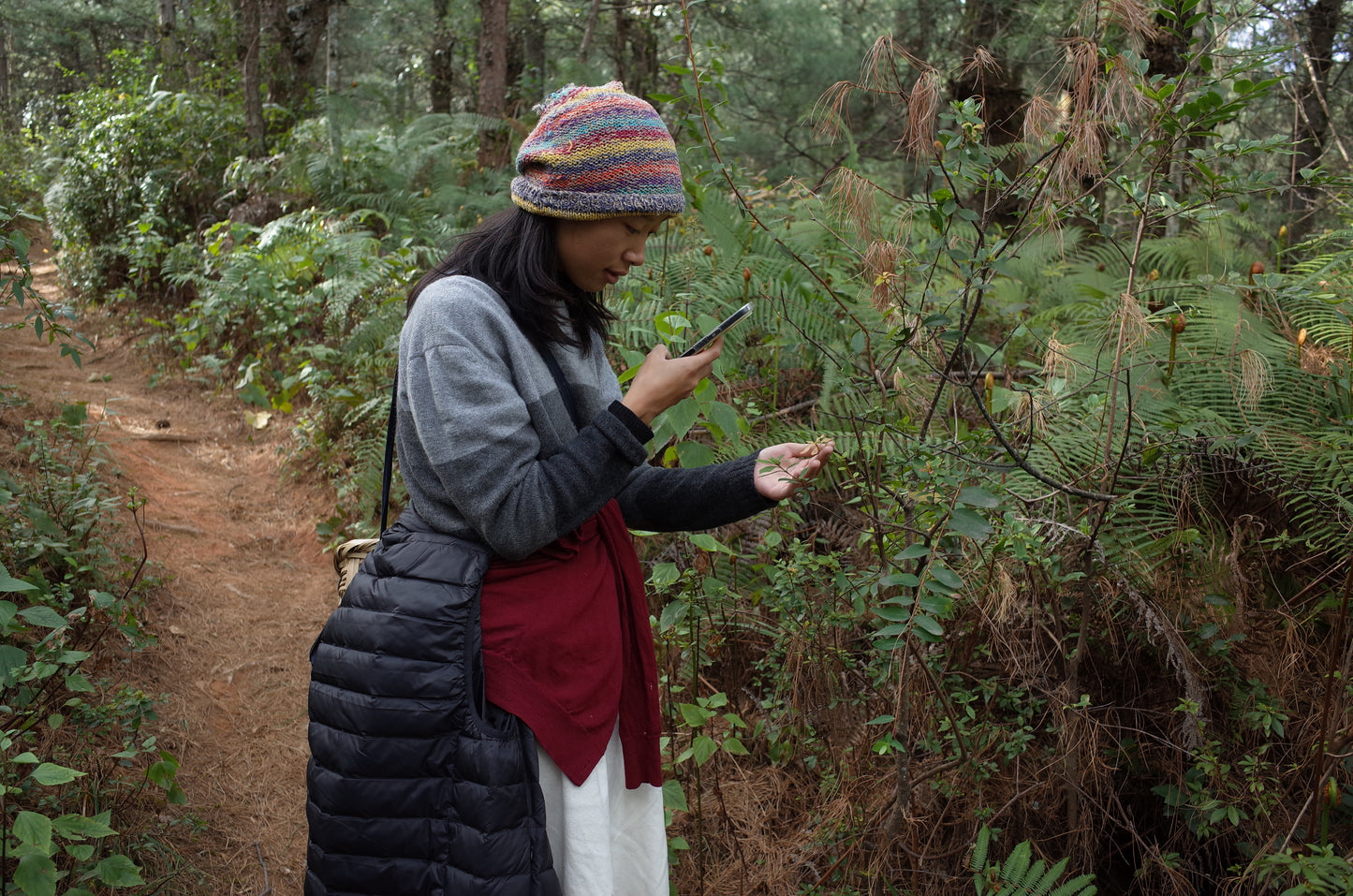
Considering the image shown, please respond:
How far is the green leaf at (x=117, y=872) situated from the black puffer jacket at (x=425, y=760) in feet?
3.22

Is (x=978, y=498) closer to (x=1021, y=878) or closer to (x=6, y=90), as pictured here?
(x=1021, y=878)

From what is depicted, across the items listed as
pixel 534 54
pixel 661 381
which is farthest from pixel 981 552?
pixel 534 54

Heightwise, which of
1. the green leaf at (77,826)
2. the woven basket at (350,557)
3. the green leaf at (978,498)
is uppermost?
the green leaf at (978,498)

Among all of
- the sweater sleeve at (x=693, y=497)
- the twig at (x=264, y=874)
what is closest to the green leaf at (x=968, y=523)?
the sweater sleeve at (x=693, y=497)

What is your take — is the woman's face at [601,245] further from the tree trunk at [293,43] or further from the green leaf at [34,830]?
the tree trunk at [293,43]

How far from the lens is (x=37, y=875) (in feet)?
6.44

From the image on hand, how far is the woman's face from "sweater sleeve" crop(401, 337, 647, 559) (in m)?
0.27

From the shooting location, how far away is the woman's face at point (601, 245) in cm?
170

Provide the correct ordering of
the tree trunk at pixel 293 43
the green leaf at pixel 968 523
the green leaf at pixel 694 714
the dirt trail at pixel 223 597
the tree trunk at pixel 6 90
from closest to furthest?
1. the green leaf at pixel 968 523
2. the green leaf at pixel 694 714
3. the dirt trail at pixel 223 597
4. the tree trunk at pixel 293 43
5. the tree trunk at pixel 6 90

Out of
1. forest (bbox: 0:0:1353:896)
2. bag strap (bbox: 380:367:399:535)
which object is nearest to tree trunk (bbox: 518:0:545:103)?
forest (bbox: 0:0:1353:896)

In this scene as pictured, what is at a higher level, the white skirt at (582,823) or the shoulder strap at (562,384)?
the shoulder strap at (562,384)

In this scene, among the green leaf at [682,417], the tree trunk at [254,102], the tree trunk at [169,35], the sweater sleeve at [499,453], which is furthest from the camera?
the tree trunk at [169,35]

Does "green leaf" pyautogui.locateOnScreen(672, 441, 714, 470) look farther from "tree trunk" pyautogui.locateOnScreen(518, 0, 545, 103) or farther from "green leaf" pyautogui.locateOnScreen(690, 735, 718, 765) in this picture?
"tree trunk" pyautogui.locateOnScreen(518, 0, 545, 103)

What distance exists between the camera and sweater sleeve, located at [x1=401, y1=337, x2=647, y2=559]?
1530mm
